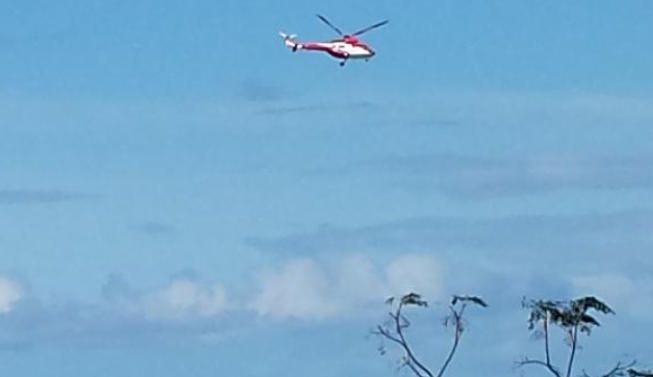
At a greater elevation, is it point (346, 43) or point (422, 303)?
point (346, 43)

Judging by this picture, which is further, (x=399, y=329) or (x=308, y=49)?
(x=308, y=49)

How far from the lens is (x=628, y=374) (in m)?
95.9

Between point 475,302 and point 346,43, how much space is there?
70.1 ft

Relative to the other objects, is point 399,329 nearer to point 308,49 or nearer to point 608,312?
point 608,312

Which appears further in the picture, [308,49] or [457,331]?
[308,49]

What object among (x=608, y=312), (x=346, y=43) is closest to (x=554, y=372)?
(x=608, y=312)

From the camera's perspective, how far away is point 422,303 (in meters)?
96.5

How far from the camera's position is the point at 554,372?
9425 cm

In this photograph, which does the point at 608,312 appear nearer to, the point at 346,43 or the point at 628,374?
the point at 628,374

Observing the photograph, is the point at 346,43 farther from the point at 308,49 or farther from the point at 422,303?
the point at 422,303

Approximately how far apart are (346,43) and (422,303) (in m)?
20.6

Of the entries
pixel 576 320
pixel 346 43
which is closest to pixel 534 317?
pixel 576 320

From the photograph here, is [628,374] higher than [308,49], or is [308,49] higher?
[308,49]

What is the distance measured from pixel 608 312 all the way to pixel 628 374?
208 cm
